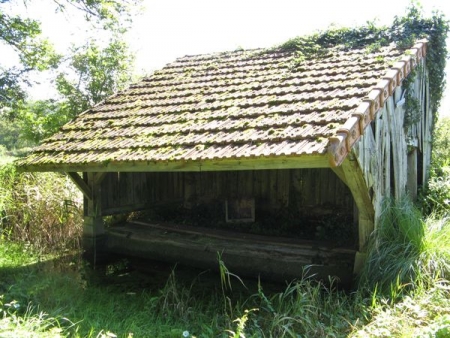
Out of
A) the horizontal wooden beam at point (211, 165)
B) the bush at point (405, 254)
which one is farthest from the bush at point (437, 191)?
the horizontal wooden beam at point (211, 165)

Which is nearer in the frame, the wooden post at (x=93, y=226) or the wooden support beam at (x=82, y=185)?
the wooden support beam at (x=82, y=185)

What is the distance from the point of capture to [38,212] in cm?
796

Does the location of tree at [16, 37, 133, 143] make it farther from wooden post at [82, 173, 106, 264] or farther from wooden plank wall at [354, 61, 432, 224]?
wooden plank wall at [354, 61, 432, 224]

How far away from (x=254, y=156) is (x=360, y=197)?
4.93 feet

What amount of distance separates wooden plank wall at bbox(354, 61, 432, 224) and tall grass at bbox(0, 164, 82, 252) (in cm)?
565

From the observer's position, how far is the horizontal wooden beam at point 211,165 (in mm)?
3983

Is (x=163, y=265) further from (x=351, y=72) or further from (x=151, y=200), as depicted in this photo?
(x=351, y=72)

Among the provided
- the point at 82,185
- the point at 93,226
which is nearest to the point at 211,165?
the point at 82,185

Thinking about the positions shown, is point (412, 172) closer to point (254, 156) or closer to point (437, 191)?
point (437, 191)

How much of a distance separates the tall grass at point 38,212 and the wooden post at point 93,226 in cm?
55

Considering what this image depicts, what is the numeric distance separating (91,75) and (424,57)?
36.9 feet

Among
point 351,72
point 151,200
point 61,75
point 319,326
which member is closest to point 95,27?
point 151,200

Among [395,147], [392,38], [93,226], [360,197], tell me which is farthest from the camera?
[93,226]

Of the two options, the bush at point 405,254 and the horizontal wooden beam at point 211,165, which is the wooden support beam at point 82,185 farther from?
the bush at point 405,254
